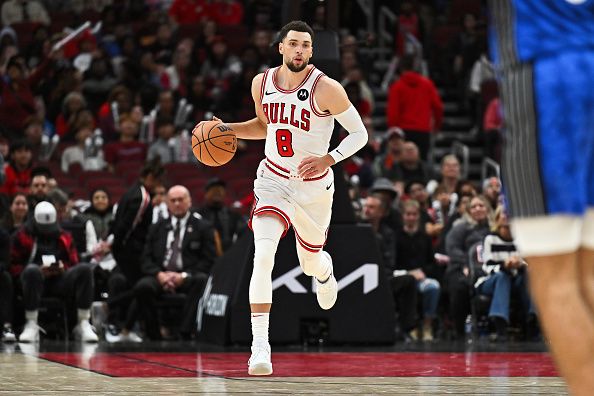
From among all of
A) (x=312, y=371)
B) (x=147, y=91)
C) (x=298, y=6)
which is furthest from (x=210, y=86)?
(x=312, y=371)

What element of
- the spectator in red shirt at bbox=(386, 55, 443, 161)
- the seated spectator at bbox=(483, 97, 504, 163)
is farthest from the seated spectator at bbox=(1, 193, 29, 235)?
the seated spectator at bbox=(483, 97, 504, 163)

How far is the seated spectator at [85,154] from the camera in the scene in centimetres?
1647

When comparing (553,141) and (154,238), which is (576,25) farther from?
(154,238)

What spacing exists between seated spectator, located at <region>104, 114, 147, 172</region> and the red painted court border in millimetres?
6661

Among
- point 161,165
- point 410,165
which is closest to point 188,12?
point 410,165

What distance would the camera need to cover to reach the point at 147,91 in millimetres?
18688

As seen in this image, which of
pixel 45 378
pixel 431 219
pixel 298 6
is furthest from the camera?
pixel 431 219

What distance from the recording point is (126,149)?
16797 millimetres

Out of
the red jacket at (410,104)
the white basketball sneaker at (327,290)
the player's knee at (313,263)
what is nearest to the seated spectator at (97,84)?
the red jacket at (410,104)

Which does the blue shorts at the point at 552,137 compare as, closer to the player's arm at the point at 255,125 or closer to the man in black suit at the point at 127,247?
the player's arm at the point at 255,125

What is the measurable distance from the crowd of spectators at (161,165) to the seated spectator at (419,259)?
15mm

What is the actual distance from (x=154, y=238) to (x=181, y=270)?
1.43ft

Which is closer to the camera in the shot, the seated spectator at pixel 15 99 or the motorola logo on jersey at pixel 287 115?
the motorola logo on jersey at pixel 287 115

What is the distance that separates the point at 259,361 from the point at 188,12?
14716 millimetres
